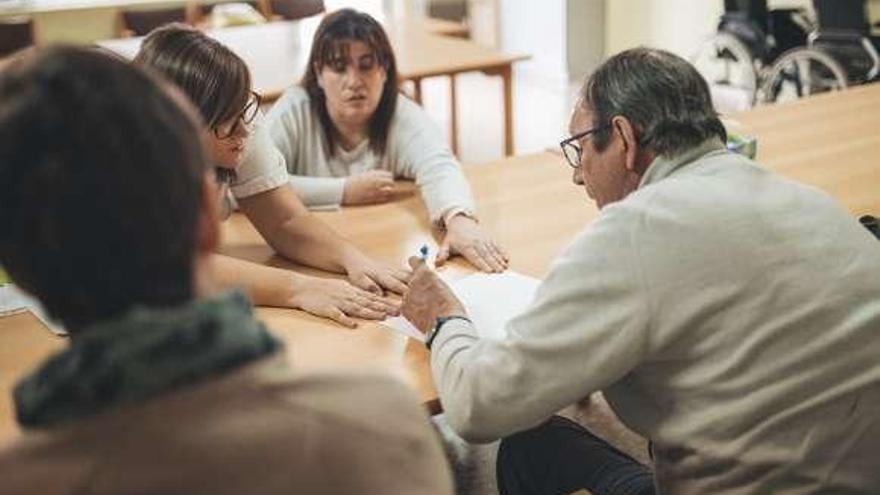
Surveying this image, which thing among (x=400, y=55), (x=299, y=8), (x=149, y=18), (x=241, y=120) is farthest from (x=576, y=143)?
(x=149, y=18)

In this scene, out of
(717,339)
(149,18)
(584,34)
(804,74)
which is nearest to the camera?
(717,339)

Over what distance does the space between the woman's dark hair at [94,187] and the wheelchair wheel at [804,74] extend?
429 cm

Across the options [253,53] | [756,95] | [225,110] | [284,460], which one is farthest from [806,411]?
[756,95]

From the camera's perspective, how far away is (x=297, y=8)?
6.07 meters

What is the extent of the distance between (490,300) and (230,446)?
107 cm

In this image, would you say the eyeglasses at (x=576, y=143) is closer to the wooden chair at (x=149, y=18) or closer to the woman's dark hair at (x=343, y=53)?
the woman's dark hair at (x=343, y=53)

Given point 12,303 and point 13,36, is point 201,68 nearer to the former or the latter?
point 12,303

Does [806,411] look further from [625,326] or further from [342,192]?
[342,192]

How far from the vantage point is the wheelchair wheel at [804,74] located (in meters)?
4.50

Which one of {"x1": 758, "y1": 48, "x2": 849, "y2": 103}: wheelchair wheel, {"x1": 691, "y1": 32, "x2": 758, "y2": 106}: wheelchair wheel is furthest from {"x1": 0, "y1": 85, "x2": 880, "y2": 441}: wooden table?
{"x1": 691, "y1": 32, "x2": 758, "y2": 106}: wheelchair wheel

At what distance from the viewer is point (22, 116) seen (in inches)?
25.7

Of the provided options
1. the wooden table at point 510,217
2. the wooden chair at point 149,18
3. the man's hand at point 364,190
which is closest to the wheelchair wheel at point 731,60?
the wooden table at point 510,217

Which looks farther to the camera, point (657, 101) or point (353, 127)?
point (353, 127)

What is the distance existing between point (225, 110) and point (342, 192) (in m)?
0.57
